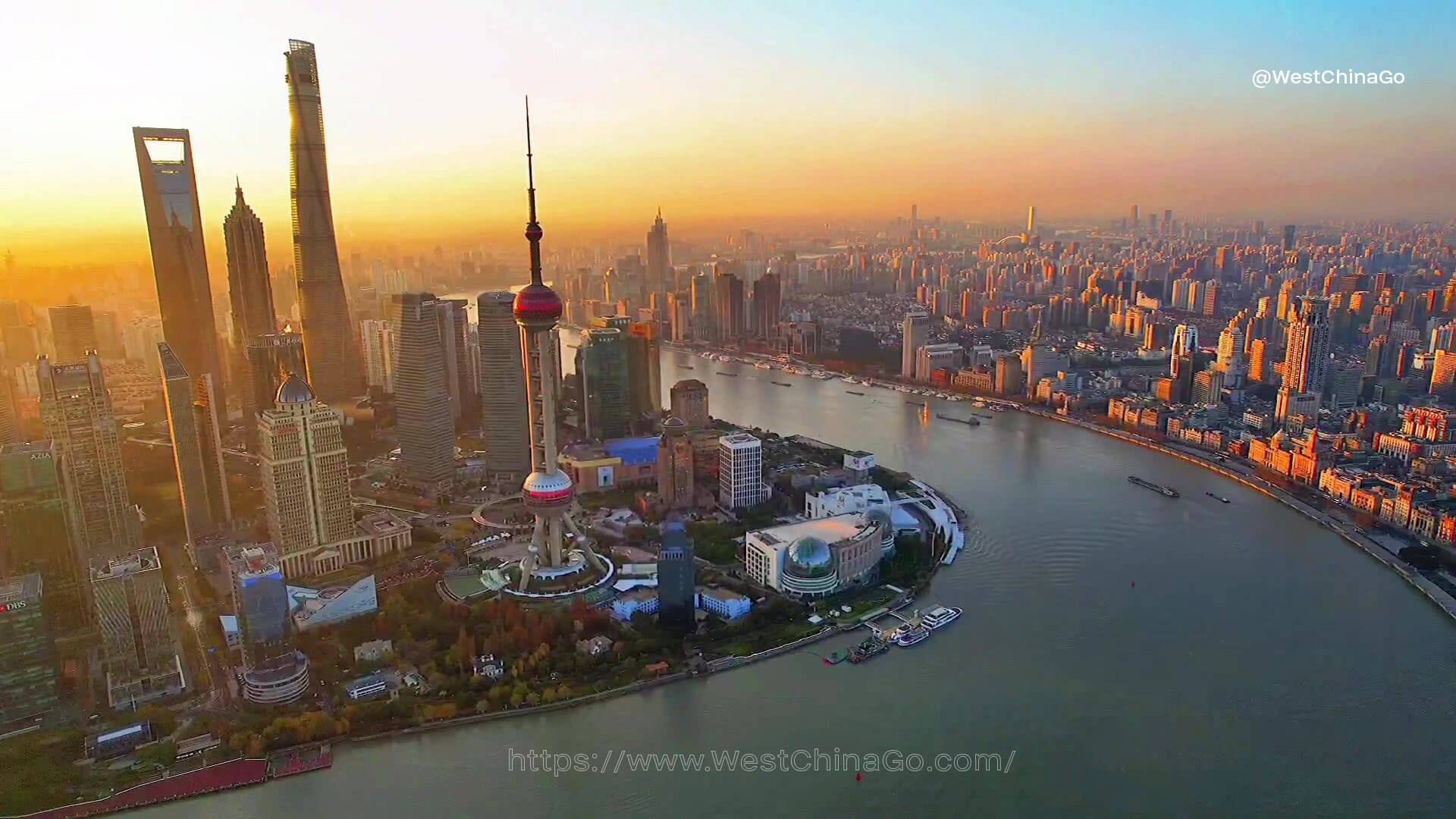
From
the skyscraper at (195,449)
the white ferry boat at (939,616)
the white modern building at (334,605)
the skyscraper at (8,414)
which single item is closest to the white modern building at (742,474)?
the white ferry boat at (939,616)

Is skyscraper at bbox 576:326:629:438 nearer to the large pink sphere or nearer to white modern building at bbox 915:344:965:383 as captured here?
the large pink sphere

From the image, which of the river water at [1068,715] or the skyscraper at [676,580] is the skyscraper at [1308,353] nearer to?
the river water at [1068,715]

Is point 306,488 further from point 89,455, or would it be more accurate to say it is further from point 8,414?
point 8,414

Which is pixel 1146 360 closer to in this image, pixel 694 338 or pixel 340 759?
pixel 694 338

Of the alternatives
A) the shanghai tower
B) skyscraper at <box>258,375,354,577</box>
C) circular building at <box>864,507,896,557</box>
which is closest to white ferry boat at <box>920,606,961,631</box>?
circular building at <box>864,507,896,557</box>

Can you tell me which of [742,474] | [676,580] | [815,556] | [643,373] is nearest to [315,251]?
[643,373]

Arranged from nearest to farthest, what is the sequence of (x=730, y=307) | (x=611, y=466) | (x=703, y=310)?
(x=611, y=466)
(x=730, y=307)
(x=703, y=310)

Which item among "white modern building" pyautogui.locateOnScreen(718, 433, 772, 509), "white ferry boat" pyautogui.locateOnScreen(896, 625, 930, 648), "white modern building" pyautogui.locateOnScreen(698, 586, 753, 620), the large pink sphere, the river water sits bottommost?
the river water
